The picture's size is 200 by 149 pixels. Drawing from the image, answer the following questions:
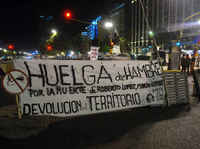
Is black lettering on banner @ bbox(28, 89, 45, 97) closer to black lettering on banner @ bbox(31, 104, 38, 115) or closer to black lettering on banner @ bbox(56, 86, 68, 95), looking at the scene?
black lettering on banner @ bbox(31, 104, 38, 115)

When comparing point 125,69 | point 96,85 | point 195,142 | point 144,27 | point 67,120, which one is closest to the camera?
point 195,142

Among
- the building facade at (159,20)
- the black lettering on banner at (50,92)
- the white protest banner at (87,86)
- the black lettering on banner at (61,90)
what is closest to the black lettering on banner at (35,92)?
the white protest banner at (87,86)

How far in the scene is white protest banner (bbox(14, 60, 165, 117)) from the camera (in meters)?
3.81

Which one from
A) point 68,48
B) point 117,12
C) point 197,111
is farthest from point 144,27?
point 197,111

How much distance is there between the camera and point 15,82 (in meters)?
3.62

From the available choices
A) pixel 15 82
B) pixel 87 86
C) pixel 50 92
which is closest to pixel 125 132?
pixel 87 86

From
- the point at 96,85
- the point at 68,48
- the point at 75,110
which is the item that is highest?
the point at 68,48

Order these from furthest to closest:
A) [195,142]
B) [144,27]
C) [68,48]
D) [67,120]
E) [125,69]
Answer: [144,27] → [68,48] → [125,69] → [67,120] → [195,142]

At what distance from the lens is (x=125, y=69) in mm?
4766

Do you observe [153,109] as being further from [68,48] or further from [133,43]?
[133,43]

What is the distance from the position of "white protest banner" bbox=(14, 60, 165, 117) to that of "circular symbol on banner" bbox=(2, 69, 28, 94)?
110mm

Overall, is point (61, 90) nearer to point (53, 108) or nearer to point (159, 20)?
point (53, 108)

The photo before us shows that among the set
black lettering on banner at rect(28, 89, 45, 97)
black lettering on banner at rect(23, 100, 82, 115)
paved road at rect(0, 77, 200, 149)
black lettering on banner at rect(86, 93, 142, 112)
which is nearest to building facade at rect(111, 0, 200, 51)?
black lettering on banner at rect(86, 93, 142, 112)

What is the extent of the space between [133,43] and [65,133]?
177 ft
